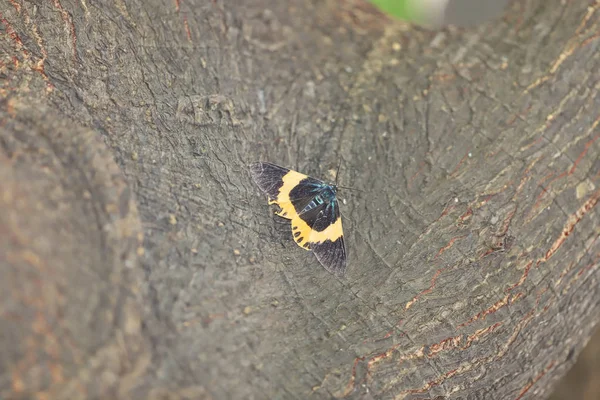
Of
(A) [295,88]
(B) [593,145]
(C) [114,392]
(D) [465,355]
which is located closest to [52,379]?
(C) [114,392]

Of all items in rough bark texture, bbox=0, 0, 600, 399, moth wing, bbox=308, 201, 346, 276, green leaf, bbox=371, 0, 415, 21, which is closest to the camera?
rough bark texture, bbox=0, 0, 600, 399

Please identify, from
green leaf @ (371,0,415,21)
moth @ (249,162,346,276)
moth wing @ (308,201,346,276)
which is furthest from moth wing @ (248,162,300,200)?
green leaf @ (371,0,415,21)

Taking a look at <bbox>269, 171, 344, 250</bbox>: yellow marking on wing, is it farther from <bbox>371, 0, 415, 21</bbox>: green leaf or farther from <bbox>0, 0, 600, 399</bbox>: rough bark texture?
<bbox>371, 0, 415, 21</bbox>: green leaf

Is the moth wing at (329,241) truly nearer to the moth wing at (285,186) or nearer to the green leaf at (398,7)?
the moth wing at (285,186)

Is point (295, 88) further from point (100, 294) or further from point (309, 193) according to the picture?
point (100, 294)

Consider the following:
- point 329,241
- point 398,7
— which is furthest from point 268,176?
point 398,7

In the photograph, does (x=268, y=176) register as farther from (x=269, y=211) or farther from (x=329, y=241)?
(x=329, y=241)

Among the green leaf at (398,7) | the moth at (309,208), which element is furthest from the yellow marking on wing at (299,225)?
the green leaf at (398,7)
